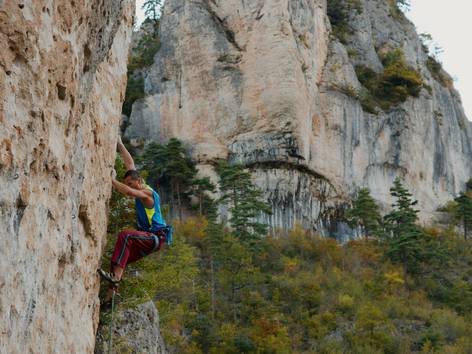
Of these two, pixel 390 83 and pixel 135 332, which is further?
pixel 390 83

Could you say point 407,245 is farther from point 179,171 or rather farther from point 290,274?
point 179,171

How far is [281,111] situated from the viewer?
1554 inches

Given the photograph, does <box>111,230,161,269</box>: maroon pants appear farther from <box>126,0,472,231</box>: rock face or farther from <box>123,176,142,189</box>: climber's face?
<box>126,0,472,231</box>: rock face

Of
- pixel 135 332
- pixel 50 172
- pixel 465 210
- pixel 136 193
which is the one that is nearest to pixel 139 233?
pixel 136 193

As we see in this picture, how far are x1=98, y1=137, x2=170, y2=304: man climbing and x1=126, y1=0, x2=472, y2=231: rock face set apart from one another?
31597 millimetres

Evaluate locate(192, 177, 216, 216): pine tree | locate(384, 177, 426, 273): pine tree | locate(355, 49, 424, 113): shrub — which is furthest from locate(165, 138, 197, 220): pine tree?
locate(355, 49, 424, 113): shrub

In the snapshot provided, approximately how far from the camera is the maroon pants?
6.70 meters

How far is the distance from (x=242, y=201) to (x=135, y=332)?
71.4 ft

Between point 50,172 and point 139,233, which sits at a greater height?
point 50,172

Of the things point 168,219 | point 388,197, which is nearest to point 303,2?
point 388,197

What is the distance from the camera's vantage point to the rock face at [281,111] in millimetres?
39594

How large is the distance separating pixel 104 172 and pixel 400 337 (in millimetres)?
20453

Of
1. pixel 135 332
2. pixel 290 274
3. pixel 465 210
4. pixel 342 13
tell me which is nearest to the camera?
Answer: pixel 135 332

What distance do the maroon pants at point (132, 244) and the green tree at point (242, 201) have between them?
25.4 m
